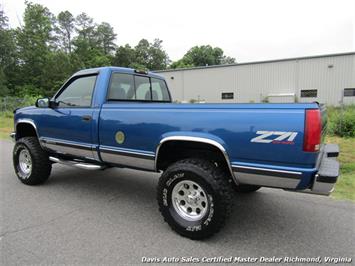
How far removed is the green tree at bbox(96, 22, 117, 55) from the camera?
2874 inches

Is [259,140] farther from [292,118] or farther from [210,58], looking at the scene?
[210,58]

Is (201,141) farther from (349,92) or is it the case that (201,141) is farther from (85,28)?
(85,28)

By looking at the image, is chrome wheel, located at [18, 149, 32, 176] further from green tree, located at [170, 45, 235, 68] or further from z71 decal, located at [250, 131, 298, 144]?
green tree, located at [170, 45, 235, 68]

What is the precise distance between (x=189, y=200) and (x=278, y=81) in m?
25.1

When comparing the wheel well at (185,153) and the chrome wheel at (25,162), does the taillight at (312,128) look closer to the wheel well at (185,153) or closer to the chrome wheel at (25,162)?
the wheel well at (185,153)

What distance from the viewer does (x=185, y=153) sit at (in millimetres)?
3645

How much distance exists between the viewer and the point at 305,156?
2.55 meters

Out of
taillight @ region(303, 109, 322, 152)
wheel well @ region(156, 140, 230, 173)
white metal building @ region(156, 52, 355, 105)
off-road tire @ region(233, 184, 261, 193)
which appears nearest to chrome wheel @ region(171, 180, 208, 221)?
wheel well @ region(156, 140, 230, 173)

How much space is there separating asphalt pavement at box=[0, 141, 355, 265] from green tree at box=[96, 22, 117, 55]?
2869 inches

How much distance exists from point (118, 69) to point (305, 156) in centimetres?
296

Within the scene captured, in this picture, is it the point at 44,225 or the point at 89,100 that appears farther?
the point at 89,100

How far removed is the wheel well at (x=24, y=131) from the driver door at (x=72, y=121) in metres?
0.71

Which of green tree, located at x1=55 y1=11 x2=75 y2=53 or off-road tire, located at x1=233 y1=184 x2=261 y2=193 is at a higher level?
green tree, located at x1=55 y1=11 x2=75 y2=53

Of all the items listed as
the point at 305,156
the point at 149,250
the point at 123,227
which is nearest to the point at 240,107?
the point at 305,156
